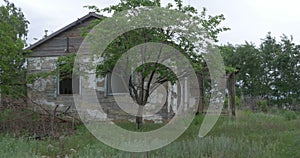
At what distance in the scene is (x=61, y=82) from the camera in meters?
13.7

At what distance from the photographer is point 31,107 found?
9.80 m

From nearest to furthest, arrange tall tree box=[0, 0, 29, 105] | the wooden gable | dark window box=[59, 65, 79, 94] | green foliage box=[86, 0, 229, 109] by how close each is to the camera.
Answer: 1. green foliage box=[86, 0, 229, 109]
2. tall tree box=[0, 0, 29, 105]
3. dark window box=[59, 65, 79, 94]
4. the wooden gable

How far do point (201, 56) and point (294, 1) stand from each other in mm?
6486

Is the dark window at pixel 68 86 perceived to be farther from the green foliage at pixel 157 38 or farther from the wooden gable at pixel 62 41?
the green foliage at pixel 157 38

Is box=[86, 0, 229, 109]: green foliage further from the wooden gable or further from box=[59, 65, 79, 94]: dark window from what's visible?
the wooden gable

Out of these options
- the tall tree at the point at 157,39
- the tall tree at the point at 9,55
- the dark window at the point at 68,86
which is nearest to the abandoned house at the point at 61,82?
the dark window at the point at 68,86

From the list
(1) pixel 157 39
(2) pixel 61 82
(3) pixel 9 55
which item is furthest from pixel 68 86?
(1) pixel 157 39

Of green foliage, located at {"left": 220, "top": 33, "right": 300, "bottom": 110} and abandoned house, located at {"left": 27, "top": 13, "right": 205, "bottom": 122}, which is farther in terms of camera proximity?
green foliage, located at {"left": 220, "top": 33, "right": 300, "bottom": 110}

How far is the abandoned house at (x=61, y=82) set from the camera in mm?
12930

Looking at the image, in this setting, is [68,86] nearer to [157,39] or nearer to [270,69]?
[157,39]

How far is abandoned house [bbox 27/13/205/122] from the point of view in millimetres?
12930

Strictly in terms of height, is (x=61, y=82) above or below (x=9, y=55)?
below

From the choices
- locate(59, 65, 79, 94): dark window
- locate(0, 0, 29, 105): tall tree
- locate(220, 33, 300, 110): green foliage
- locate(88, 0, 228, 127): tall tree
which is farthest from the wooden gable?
locate(220, 33, 300, 110): green foliage

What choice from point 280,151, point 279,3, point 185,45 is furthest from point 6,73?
point 279,3
